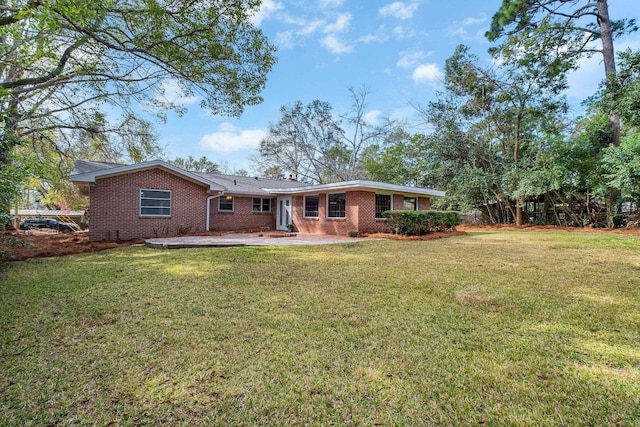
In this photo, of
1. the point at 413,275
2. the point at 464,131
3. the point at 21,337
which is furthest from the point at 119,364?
the point at 464,131

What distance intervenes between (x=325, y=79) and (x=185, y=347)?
24.7 metres

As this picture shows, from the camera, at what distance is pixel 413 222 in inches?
512

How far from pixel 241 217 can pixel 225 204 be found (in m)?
1.14

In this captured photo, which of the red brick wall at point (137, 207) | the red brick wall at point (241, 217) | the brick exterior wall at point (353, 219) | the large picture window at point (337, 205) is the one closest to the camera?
the red brick wall at point (137, 207)

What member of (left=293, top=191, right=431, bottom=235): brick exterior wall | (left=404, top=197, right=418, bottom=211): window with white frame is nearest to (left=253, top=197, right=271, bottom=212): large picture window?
(left=293, top=191, right=431, bottom=235): brick exterior wall

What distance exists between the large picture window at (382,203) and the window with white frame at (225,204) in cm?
776

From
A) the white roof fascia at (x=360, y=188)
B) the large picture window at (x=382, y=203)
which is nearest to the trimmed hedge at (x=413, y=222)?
the large picture window at (x=382, y=203)

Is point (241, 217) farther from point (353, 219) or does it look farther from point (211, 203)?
point (353, 219)

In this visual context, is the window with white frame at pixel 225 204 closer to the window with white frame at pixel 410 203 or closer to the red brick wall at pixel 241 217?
the red brick wall at pixel 241 217

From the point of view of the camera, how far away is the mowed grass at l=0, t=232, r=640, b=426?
6.61ft

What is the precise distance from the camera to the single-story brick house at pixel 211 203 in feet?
38.6

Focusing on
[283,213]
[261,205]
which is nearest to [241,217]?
[261,205]

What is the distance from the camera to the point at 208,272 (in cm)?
601

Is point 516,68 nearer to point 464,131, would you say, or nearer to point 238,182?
point 464,131
